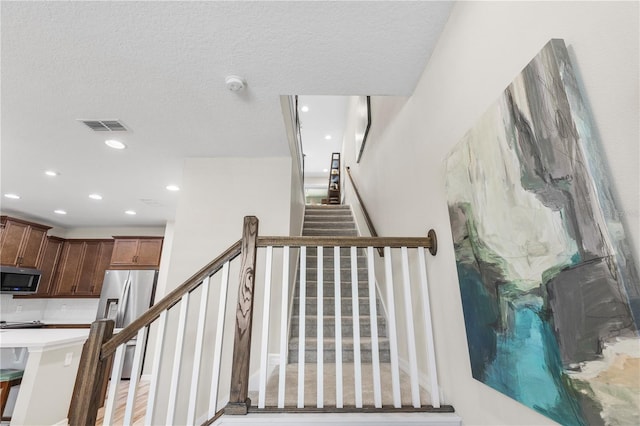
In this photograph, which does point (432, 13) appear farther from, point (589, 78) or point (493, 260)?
point (493, 260)

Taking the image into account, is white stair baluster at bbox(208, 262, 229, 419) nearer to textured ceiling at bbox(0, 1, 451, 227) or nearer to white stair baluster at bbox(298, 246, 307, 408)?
white stair baluster at bbox(298, 246, 307, 408)

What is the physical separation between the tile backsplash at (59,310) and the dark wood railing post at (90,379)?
546 centimetres

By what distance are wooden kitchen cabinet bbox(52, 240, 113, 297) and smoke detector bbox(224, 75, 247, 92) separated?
18.6 ft

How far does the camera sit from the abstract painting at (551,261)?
2.15 ft

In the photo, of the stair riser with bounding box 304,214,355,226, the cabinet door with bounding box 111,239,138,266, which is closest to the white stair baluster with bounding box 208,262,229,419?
the stair riser with bounding box 304,214,355,226

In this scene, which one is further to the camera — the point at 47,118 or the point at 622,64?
the point at 47,118

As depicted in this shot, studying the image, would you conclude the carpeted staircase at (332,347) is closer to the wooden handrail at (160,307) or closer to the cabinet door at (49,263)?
the wooden handrail at (160,307)

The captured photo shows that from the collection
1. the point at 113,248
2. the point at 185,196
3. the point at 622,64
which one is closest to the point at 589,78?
the point at 622,64

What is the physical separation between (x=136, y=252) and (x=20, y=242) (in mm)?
1884

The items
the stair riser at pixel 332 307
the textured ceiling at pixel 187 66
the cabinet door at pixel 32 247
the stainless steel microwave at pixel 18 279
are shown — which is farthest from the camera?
the cabinet door at pixel 32 247

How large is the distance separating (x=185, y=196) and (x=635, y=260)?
3.29 metres

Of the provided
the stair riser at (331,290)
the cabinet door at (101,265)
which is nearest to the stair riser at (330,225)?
the stair riser at (331,290)

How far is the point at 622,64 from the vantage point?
66cm

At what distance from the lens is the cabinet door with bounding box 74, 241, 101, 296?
5.66m
